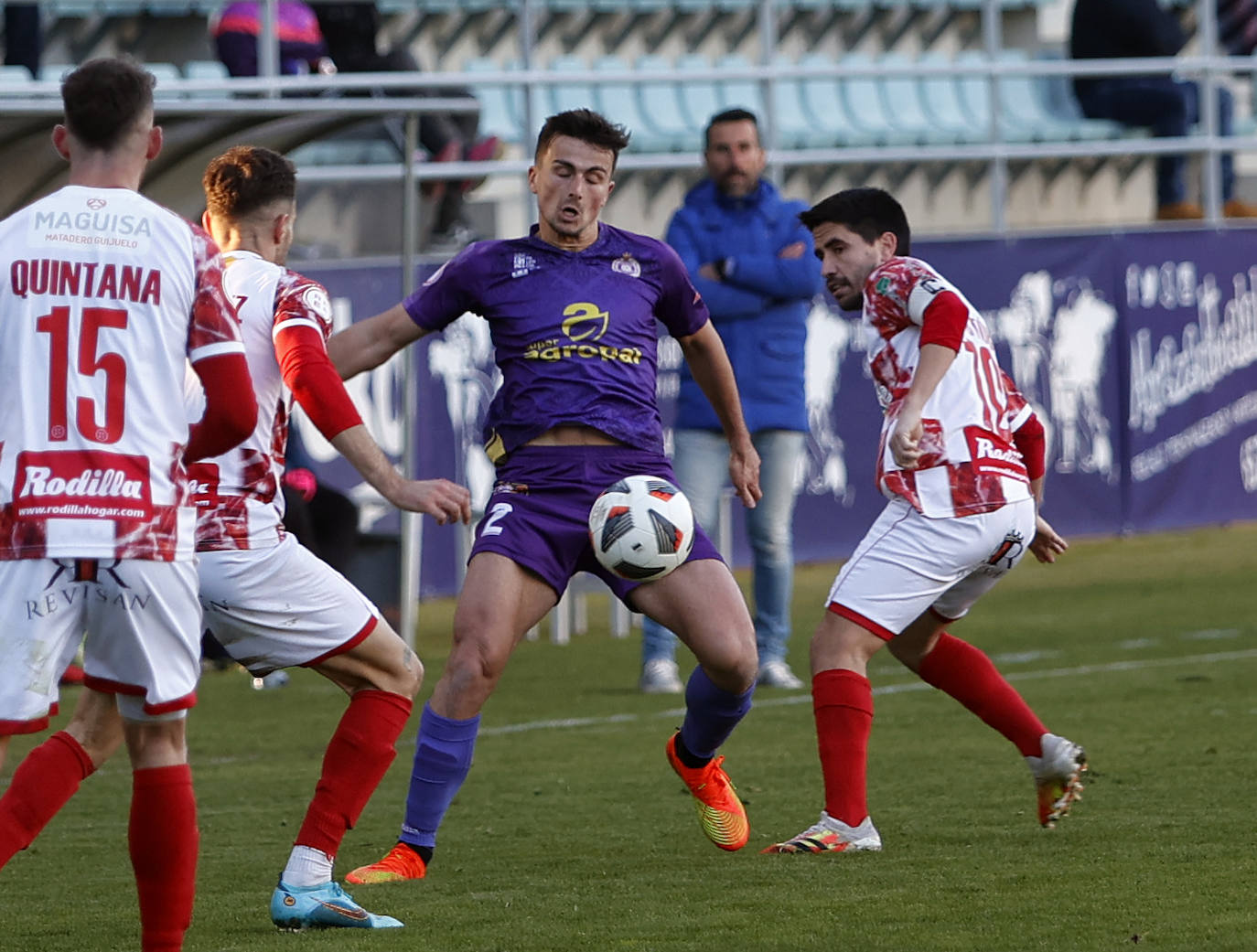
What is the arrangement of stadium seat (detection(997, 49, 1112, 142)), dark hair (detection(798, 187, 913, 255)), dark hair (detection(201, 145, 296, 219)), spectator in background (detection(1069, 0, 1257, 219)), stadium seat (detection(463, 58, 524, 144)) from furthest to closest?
stadium seat (detection(997, 49, 1112, 142)) < spectator in background (detection(1069, 0, 1257, 219)) < stadium seat (detection(463, 58, 524, 144)) < dark hair (detection(798, 187, 913, 255)) < dark hair (detection(201, 145, 296, 219))

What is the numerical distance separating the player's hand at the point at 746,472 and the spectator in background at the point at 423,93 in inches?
345

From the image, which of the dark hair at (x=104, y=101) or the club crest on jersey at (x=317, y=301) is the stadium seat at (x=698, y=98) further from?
the dark hair at (x=104, y=101)

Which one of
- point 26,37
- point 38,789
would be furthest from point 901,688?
point 26,37

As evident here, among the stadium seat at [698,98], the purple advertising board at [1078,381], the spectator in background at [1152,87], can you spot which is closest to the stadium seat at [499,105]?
the stadium seat at [698,98]

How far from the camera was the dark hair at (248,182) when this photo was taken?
16.4 ft

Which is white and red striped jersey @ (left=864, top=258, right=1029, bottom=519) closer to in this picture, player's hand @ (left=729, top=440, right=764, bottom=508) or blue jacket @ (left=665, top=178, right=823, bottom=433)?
player's hand @ (left=729, top=440, right=764, bottom=508)

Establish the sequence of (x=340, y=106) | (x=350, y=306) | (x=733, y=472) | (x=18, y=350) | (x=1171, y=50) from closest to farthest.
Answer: (x=18, y=350) → (x=733, y=472) → (x=340, y=106) → (x=350, y=306) → (x=1171, y=50)

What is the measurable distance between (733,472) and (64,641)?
2.54m

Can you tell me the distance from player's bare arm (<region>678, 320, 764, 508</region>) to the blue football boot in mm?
1807

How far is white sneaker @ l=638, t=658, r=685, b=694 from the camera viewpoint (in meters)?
9.29

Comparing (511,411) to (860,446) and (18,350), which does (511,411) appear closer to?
(18,350)

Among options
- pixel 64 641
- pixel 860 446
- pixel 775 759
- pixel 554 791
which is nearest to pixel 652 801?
pixel 554 791

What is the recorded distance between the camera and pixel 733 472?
594 cm

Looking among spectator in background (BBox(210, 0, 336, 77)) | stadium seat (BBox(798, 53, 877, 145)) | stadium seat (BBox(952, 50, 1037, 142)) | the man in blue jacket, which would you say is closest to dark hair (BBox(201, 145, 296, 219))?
the man in blue jacket
